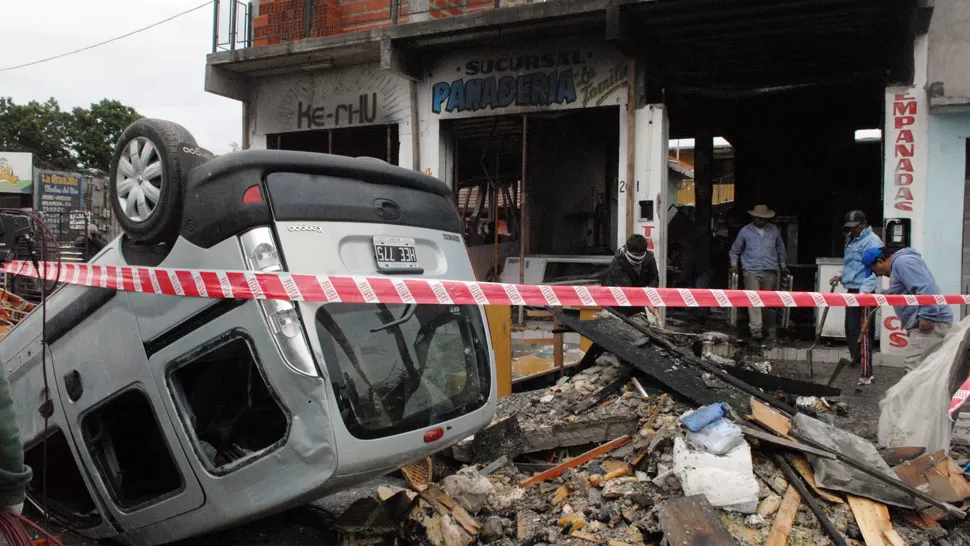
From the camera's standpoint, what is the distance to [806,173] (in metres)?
17.6

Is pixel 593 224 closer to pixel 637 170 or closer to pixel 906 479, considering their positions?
pixel 637 170

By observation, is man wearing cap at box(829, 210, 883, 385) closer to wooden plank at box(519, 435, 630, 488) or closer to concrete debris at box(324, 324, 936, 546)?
concrete debris at box(324, 324, 936, 546)

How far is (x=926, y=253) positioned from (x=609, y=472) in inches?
272

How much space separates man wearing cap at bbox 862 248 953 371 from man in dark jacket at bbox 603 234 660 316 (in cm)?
242

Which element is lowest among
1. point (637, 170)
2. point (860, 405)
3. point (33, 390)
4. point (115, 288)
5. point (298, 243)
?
point (860, 405)

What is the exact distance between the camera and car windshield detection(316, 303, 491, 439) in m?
3.04

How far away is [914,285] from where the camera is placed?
6141 millimetres

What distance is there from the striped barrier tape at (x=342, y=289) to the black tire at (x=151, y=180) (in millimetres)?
207

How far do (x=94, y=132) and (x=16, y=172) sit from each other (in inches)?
566

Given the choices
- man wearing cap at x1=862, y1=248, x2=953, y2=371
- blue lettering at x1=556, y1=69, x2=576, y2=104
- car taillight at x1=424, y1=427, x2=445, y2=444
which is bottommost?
car taillight at x1=424, y1=427, x2=445, y2=444

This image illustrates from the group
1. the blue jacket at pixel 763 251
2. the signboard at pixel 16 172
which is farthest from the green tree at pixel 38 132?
the blue jacket at pixel 763 251

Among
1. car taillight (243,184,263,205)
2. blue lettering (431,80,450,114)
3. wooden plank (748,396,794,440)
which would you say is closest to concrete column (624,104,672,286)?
blue lettering (431,80,450,114)

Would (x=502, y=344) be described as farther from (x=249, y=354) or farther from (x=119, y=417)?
(x=249, y=354)

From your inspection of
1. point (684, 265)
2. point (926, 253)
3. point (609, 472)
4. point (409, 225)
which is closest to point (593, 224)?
point (684, 265)
